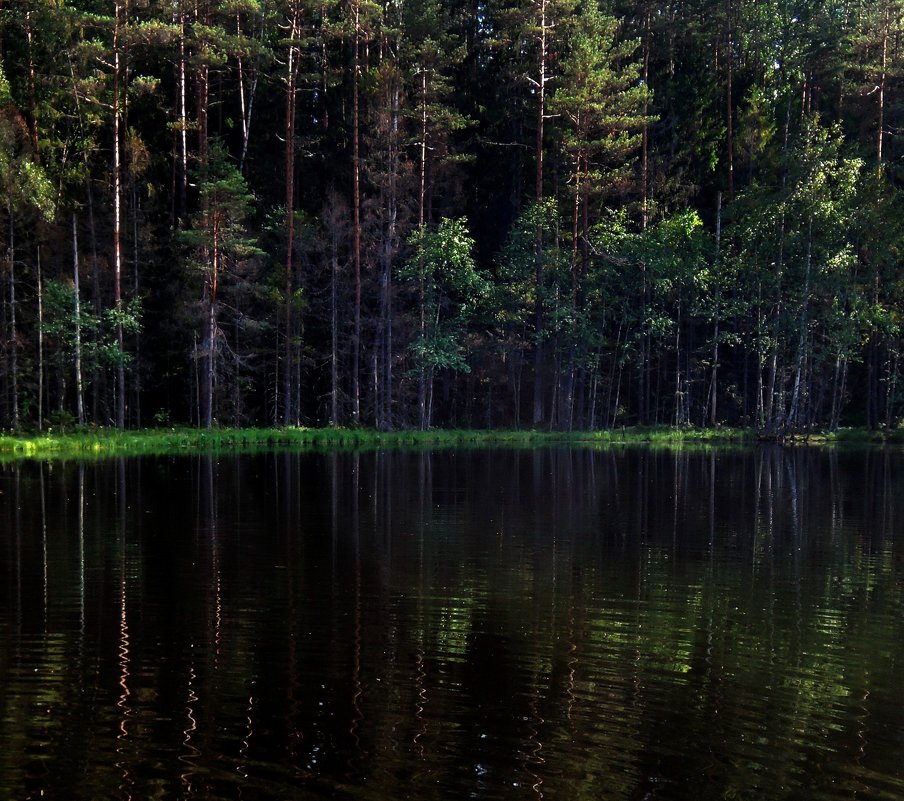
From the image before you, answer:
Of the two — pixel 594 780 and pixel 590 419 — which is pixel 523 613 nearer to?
pixel 594 780

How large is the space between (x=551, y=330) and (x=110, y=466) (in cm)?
2702

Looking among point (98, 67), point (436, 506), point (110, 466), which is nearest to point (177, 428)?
point (110, 466)

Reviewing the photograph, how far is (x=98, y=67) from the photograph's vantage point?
2105 inches

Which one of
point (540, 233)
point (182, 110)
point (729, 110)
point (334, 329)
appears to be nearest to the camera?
point (182, 110)

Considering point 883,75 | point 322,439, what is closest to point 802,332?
point 883,75

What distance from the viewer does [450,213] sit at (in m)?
62.1

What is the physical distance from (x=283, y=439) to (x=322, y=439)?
5.53 ft

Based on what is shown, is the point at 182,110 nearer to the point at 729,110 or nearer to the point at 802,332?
the point at 729,110

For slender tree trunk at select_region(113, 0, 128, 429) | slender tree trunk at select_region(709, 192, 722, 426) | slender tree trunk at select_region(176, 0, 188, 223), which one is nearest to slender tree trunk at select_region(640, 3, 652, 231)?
slender tree trunk at select_region(709, 192, 722, 426)

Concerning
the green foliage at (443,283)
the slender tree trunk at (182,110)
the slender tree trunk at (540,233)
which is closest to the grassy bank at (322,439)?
the green foliage at (443,283)

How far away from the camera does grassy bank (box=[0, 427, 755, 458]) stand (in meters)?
43.8

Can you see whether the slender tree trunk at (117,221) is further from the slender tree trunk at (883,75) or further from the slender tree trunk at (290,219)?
the slender tree trunk at (883,75)

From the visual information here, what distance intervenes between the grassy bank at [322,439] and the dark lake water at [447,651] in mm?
17324

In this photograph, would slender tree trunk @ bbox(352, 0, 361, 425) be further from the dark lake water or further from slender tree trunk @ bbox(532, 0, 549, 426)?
the dark lake water
